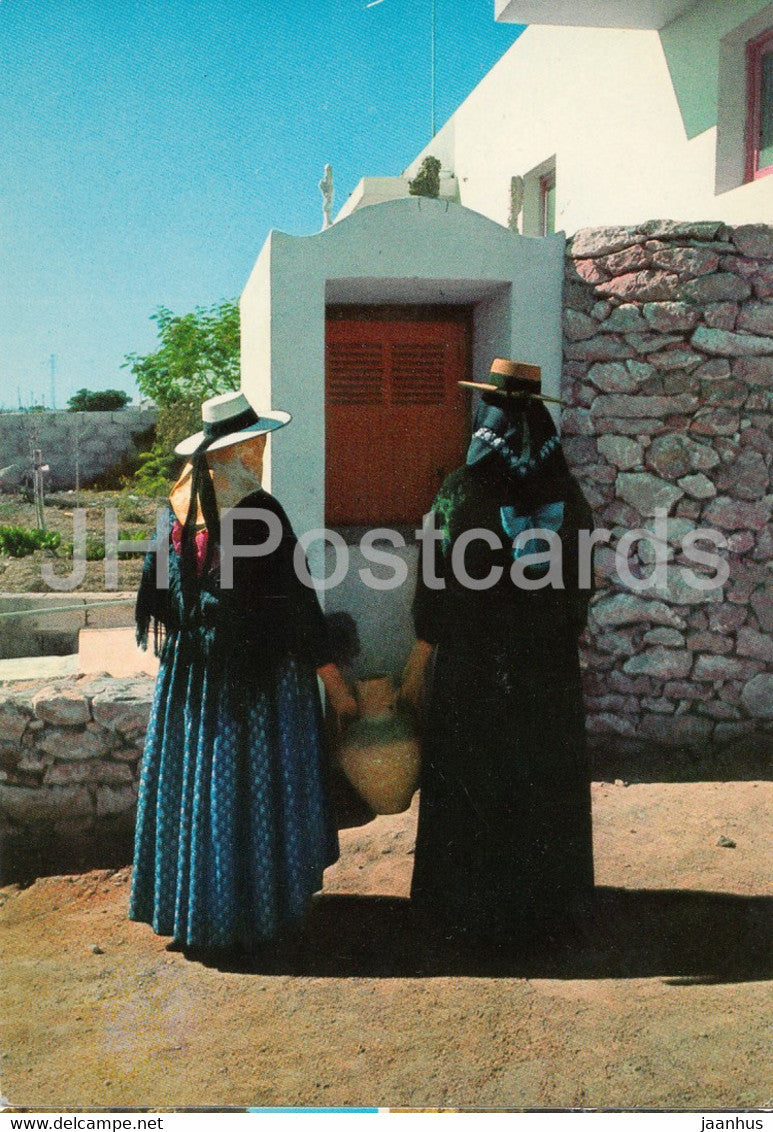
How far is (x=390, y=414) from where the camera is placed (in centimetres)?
588

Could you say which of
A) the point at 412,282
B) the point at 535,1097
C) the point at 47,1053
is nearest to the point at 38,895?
the point at 47,1053

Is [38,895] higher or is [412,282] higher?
[412,282]

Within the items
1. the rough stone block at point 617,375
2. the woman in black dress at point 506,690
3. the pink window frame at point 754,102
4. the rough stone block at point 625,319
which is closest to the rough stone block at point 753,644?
the rough stone block at point 617,375

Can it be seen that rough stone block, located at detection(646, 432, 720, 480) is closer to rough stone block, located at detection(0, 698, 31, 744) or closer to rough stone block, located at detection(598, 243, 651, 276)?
rough stone block, located at detection(598, 243, 651, 276)

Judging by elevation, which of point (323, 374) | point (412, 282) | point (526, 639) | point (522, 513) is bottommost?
point (526, 639)

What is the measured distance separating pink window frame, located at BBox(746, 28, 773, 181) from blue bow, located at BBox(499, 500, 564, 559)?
3.73 metres

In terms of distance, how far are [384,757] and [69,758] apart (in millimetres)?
1702

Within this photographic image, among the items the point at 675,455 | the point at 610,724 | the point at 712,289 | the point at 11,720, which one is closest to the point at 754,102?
the point at 712,289

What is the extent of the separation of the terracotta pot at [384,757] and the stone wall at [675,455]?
2.45 metres

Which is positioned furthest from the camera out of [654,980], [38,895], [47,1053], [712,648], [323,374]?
[712,648]

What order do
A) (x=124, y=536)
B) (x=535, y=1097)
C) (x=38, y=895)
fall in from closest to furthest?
(x=535, y=1097)
(x=38, y=895)
(x=124, y=536)

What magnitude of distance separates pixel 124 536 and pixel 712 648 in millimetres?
7865

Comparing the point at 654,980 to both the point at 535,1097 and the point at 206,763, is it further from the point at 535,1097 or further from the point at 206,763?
the point at 206,763

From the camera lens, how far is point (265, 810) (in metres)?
3.41
